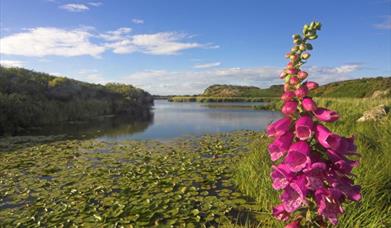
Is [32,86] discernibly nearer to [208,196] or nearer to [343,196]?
[208,196]

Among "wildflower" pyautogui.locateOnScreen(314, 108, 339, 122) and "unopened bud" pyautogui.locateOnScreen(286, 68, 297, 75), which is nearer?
"wildflower" pyautogui.locateOnScreen(314, 108, 339, 122)

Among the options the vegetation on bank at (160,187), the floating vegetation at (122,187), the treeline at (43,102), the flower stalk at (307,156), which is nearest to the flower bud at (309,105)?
the flower stalk at (307,156)

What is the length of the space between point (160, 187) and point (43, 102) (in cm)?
1962

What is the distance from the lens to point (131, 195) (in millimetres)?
7895

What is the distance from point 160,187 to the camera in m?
8.56

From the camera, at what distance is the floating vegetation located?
666 cm

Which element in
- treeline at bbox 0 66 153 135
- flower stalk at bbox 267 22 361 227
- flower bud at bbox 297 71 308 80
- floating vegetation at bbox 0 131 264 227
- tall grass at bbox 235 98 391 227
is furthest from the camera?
treeline at bbox 0 66 153 135

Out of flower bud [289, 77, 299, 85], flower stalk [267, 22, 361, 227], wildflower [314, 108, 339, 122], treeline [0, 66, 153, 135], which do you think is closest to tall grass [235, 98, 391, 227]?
flower stalk [267, 22, 361, 227]

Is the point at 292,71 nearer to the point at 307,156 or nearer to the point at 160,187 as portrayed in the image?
the point at 307,156

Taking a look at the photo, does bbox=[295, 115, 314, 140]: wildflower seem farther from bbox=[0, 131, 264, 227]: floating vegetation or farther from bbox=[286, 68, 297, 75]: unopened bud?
bbox=[0, 131, 264, 227]: floating vegetation

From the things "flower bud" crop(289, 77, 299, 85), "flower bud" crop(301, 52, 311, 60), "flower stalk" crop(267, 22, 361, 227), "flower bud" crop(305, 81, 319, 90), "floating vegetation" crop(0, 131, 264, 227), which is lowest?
"floating vegetation" crop(0, 131, 264, 227)

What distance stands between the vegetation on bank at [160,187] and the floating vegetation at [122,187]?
2 cm

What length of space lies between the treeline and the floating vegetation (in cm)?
730

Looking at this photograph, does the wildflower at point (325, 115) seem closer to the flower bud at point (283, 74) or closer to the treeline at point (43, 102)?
the flower bud at point (283, 74)
